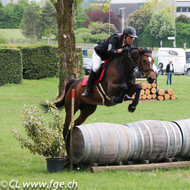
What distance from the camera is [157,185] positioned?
22.5ft

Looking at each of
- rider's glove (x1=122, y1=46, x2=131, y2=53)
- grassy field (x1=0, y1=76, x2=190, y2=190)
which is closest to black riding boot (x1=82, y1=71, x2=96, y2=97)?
rider's glove (x1=122, y1=46, x2=131, y2=53)

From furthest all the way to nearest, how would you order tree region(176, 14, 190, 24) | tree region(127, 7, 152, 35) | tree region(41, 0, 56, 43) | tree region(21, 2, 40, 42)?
tree region(176, 14, 190, 24) < tree region(127, 7, 152, 35) < tree region(41, 0, 56, 43) < tree region(21, 2, 40, 42)

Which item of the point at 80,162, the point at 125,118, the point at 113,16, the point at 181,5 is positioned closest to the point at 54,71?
the point at 125,118

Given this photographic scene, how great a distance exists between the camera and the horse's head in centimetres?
822

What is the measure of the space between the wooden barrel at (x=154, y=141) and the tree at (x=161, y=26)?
233 feet

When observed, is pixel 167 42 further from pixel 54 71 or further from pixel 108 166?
pixel 108 166

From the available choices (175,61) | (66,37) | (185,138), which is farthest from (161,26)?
(185,138)

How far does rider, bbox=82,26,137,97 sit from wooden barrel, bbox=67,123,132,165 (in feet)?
3.86

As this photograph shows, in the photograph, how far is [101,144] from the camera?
793 cm

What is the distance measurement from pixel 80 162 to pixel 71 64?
1202 cm

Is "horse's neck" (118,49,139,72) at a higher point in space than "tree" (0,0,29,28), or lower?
lower

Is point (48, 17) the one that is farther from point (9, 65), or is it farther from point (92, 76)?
point (92, 76)

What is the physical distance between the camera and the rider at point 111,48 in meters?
8.47

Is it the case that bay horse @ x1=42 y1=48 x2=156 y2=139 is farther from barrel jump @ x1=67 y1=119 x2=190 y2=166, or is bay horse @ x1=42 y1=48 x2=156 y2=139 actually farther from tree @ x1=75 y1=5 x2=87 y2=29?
tree @ x1=75 y1=5 x2=87 y2=29
